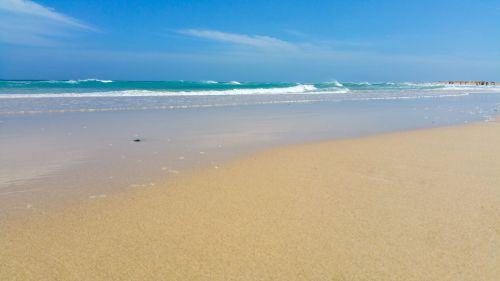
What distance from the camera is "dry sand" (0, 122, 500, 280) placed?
224cm

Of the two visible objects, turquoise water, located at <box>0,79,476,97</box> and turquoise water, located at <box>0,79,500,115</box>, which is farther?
turquoise water, located at <box>0,79,476,97</box>

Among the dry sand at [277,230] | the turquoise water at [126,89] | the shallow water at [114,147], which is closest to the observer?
the dry sand at [277,230]

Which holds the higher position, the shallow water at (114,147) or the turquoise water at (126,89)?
the turquoise water at (126,89)

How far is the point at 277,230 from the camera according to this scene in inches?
109

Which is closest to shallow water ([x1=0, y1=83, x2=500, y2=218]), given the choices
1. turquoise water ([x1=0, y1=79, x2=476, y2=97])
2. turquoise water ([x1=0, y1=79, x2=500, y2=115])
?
turquoise water ([x1=0, y1=79, x2=500, y2=115])

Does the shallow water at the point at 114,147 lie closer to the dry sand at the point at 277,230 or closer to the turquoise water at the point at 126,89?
the dry sand at the point at 277,230

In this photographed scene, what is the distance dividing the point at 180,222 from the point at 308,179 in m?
1.75

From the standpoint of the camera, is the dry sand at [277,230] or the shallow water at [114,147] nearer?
the dry sand at [277,230]

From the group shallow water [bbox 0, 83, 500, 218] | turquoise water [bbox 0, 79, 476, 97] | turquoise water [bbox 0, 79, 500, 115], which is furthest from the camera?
turquoise water [bbox 0, 79, 476, 97]

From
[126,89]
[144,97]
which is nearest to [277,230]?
[144,97]

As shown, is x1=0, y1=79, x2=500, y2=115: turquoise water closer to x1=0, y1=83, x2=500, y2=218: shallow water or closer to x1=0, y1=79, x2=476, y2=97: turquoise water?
x1=0, y1=79, x2=476, y2=97: turquoise water

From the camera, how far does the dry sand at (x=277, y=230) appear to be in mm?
2242

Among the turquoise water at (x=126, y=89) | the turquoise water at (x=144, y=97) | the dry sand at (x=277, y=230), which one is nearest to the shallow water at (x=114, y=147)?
the dry sand at (x=277, y=230)

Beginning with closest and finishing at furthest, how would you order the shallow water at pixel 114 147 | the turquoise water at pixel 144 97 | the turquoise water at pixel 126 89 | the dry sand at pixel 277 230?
the dry sand at pixel 277 230, the shallow water at pixel 114 147, the turquoise water at pixel 144 97, the turquoise water at pixel 126 89
